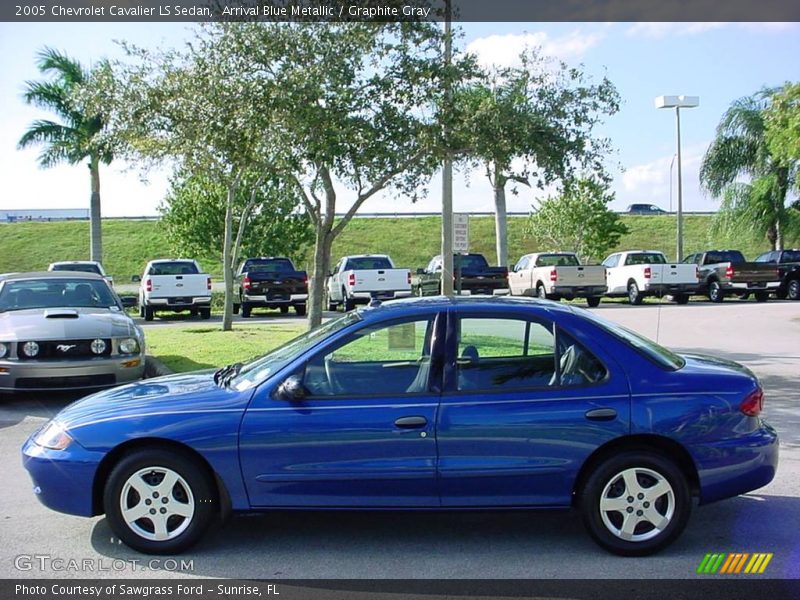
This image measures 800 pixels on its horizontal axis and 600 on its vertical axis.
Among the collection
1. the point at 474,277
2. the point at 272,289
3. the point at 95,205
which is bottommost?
the point at 272,289

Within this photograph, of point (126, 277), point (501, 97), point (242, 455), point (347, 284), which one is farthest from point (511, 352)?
point (126, 277)

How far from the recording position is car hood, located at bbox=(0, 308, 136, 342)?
9813mm

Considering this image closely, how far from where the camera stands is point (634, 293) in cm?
2856

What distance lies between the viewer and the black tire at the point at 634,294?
28297 millimetres

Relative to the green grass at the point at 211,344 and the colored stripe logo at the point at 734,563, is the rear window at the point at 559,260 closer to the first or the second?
the green grass at the point at 211,344

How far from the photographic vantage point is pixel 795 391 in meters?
10.7

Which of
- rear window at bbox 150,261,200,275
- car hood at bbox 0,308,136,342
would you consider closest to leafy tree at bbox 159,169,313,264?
rear window at bbox 150,261,200,275

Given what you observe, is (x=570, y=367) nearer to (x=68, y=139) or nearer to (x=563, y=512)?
(x=563, y=512)

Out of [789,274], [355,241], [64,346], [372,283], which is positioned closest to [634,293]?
[789,274]

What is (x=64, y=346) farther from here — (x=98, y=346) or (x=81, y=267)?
(x=81, y=267)

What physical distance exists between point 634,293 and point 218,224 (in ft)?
53.7

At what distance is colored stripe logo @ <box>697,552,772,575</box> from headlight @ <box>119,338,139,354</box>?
7.28 metres

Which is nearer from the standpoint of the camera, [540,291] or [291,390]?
[291,390]

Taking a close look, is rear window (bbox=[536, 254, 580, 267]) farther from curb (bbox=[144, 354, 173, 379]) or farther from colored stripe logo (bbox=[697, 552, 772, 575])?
colored stripe logo (bbox=[697, 552, 772, 575])
